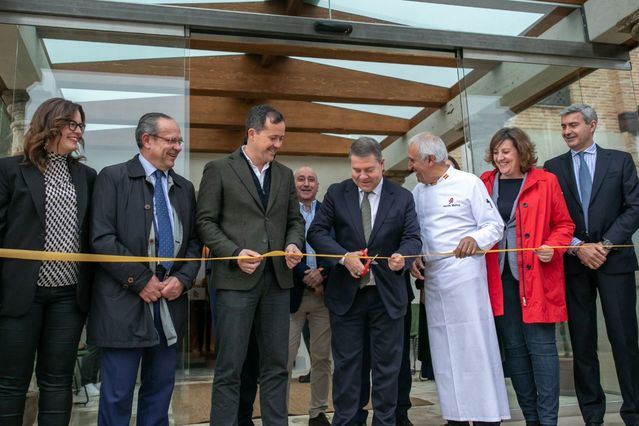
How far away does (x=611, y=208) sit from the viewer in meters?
3.65

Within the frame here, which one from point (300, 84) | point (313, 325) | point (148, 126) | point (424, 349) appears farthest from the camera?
point (300, 84)

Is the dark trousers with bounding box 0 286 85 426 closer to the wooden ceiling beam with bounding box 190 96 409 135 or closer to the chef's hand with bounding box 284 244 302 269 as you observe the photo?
the chef's hand with bounding box 284 244 302 269

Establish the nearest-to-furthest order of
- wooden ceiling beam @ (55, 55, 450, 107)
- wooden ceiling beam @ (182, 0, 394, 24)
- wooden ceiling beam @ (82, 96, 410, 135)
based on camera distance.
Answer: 1. wooden ceiling beam @ (182, 0, 394, 24)
2. wooden ceiling beam @ (55, 55, 450, 107)
3. wooden ceiling beam @ (82, 96, 410, 135)

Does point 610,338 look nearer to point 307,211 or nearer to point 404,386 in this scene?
point 404,386

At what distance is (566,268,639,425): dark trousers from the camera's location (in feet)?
11.5

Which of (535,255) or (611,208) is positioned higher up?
(611,208)

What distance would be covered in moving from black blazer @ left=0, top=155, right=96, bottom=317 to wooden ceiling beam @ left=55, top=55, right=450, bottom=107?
313cm

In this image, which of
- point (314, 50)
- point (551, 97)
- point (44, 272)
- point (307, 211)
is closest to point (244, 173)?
point (44, 272)

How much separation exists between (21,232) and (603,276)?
3.42 m

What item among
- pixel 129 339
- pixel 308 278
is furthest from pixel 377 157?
pixel 129 339

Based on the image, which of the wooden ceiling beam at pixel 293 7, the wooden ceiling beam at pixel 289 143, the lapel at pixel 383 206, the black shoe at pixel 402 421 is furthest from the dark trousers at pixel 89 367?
the wooden ceiling beam at pixel 289 143

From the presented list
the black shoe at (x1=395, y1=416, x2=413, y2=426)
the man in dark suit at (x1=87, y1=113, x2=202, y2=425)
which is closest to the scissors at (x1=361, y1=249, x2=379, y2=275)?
the man in dark suit at (x1=87, y1=113, x2=202, y2=425)

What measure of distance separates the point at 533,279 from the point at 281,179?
65.4 inches

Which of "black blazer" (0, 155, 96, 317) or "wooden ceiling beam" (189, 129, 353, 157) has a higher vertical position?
"wooden ceiling beam" (189, 129, 353, 157)
